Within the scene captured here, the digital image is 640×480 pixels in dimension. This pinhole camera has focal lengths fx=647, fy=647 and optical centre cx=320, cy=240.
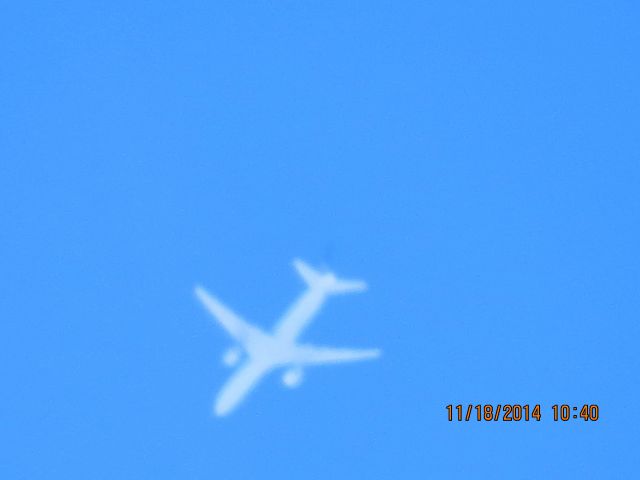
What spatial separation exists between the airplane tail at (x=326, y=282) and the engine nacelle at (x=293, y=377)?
7.9 inches

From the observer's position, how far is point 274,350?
153 centimetres

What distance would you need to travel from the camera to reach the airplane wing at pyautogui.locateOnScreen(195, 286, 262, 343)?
1.53m

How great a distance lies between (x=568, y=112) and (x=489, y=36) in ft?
0.91

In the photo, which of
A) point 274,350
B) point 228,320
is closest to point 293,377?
point 274,350

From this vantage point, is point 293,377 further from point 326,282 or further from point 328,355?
point 326,282

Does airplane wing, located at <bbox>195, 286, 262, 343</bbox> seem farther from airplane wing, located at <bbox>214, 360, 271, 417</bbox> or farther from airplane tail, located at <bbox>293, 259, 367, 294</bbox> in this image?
airplane tail, located at <bbox>293, 259, 367, 294</bbox>

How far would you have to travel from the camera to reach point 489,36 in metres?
1.64

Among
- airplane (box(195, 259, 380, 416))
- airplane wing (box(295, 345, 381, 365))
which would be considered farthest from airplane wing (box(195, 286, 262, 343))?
airplane wing (box(295, 345, 381, 365))

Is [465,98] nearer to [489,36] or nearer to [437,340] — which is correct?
[489,36]

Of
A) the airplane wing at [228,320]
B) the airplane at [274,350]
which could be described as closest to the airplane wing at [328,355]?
the airplane at [274,350]

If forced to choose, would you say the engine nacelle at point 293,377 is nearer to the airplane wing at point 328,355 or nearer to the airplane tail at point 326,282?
the airplane wing at point 328,355

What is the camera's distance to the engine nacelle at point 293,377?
1521mm

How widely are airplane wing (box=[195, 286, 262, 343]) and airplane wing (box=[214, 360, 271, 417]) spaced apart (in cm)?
7

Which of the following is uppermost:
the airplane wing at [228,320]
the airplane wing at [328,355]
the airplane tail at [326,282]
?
the airplane tail at [326,282]
